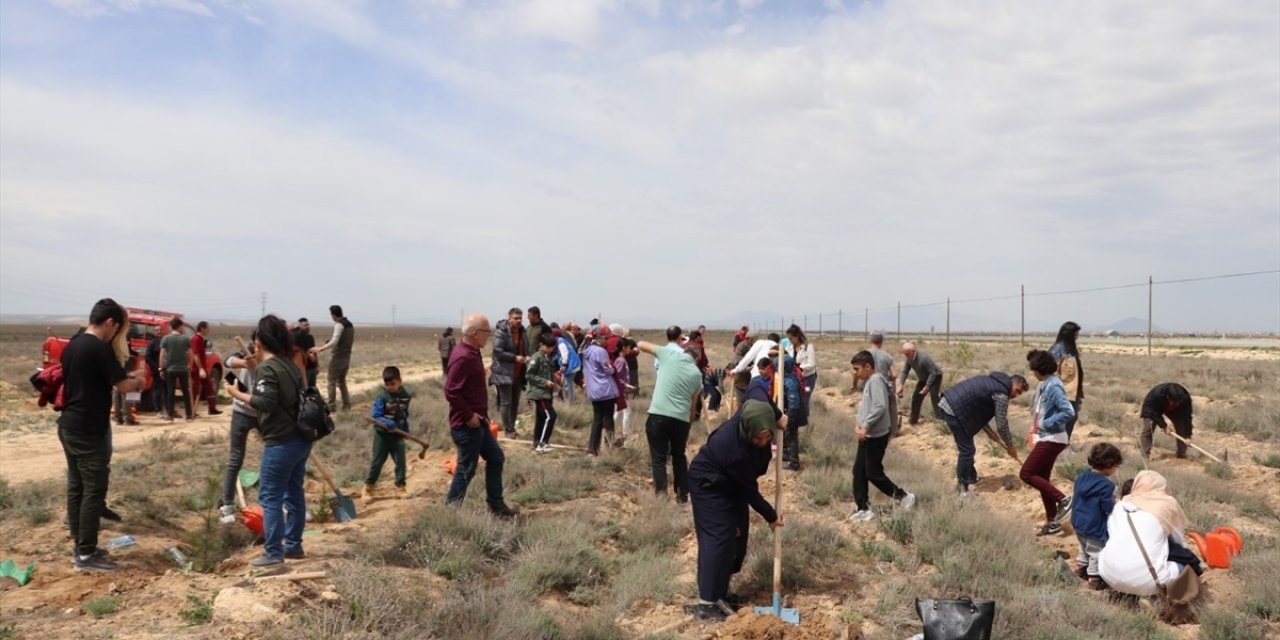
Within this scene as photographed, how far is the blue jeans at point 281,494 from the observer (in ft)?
18.2

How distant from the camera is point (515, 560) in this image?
654 centimetres

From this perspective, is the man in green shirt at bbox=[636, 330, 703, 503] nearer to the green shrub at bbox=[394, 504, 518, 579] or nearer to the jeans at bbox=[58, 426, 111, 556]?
the green shrub at bbox=[394, 504, 518, 579]

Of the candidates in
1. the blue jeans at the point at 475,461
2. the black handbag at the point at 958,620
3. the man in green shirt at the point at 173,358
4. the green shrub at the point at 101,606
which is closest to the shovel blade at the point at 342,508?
the blue jeans at the point at 475,461

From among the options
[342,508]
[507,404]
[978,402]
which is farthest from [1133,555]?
[507,404]

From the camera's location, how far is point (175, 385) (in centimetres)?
1491

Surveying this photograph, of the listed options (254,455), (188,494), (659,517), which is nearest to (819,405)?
(659,517)

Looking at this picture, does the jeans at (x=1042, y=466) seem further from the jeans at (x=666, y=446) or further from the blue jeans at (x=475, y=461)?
the blue jeans at (x=475, y=461)

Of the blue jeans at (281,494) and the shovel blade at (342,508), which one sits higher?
the blue jeans at (281,494)

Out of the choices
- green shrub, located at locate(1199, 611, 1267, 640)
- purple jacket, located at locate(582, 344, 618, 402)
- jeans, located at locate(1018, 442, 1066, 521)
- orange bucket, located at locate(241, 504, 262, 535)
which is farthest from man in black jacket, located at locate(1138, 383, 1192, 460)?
orange bucket, located at locate(241, 504, 262, 535)

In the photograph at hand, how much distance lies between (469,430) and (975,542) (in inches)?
183

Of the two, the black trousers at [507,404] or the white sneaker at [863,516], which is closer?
the white sneaker at [863,516]

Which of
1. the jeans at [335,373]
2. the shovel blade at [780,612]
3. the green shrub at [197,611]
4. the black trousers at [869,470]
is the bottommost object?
the shovel blade at [780,612]

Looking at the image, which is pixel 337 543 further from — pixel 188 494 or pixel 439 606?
pixel 188 494

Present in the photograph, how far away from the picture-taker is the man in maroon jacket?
6930 mm
